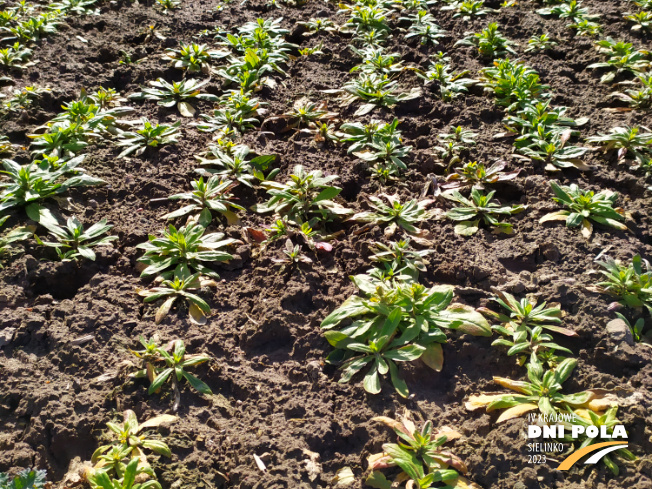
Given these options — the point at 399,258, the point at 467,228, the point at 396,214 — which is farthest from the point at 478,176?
the point at 399,258

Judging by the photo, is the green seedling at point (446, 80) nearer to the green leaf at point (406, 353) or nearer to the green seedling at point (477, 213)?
Result: the green seedling at point (477, 213)

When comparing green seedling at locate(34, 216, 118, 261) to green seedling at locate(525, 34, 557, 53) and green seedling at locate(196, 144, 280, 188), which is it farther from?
green seedling at locate(525, 34, 557, 53)

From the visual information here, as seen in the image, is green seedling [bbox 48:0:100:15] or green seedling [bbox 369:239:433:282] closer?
green seedling [bbox 369:239:433:282]

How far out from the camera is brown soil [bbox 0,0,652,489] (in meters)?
2.47

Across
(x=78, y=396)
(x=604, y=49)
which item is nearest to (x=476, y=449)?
(x=78, y=396)

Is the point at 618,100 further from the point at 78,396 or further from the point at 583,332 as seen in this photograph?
the point at 78,396

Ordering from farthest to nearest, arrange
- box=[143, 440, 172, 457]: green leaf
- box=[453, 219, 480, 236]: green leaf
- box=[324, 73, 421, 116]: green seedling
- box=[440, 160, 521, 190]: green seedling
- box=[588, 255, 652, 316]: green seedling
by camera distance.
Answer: box=[324, 73, 421, 116]: green seedling
box=[440, 160, 521, 190]: green seedling
box=[453, 219, 480, 236]: green leaf
box=[588, 255, 652, 316]: green seedling
box=[143, 440, 172, 457]: green leaf

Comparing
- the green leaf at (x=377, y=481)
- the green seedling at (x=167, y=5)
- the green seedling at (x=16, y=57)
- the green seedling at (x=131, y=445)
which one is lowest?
the green seedling at (x=131, y=445)

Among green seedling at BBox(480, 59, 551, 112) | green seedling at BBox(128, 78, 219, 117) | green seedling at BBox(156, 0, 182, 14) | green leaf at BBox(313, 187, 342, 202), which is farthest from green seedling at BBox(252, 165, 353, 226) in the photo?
green seedling at BBox(156, 0, 182, 14)

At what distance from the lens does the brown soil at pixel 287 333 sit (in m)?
2.47

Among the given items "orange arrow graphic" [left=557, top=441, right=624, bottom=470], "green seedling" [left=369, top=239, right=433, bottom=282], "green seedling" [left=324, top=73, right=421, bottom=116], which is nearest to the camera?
"orange arrow graphic" [left=557, top=441, right=624, bottom=470]

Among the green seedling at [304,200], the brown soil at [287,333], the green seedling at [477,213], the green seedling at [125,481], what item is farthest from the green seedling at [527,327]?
the green seedling at [125,481]

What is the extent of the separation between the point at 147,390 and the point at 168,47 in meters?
3.80

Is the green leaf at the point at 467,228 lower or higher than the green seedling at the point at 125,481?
higher
